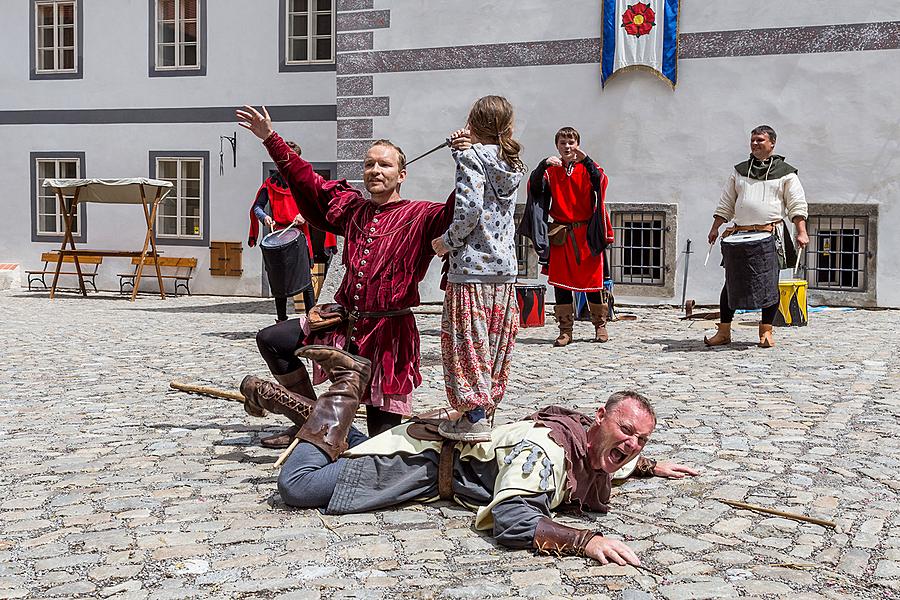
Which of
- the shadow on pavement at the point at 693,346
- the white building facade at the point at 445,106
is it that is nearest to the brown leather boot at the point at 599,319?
the shadow on pavement at the point at 693,346

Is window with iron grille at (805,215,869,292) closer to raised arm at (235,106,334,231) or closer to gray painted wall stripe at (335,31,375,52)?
gray painted wall stripe at (335,31,375,52)

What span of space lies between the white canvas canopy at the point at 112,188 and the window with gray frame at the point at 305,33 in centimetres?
277

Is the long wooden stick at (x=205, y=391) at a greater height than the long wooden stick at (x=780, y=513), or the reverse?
the long wooden stick at (x=205, y=391)

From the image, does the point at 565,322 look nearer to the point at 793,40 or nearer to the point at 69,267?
the point at 793,40

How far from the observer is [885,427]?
556 cm

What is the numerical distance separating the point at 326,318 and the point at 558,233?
17.0 feet

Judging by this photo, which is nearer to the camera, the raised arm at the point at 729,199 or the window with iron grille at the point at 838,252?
the raised arm at the point at 729,199

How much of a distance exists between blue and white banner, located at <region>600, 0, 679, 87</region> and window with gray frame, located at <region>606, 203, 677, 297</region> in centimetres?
166

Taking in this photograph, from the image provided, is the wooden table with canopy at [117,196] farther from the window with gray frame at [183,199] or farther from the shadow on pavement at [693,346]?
the shadow on pavement at [693,346]

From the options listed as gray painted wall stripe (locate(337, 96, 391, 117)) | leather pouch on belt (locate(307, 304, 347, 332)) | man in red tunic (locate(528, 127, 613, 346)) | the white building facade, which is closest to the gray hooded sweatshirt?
leather pouch on belt (locate(307, 304, 347, 332))

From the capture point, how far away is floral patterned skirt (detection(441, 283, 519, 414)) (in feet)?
13.6

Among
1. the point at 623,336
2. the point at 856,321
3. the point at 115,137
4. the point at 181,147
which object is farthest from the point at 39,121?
the point at 856,321

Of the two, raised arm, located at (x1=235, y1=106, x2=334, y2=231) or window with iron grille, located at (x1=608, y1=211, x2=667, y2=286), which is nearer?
raised arm, located at (x1=235, y1=106, x2=334, y2=231)

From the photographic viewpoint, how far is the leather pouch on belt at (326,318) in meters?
4.51
